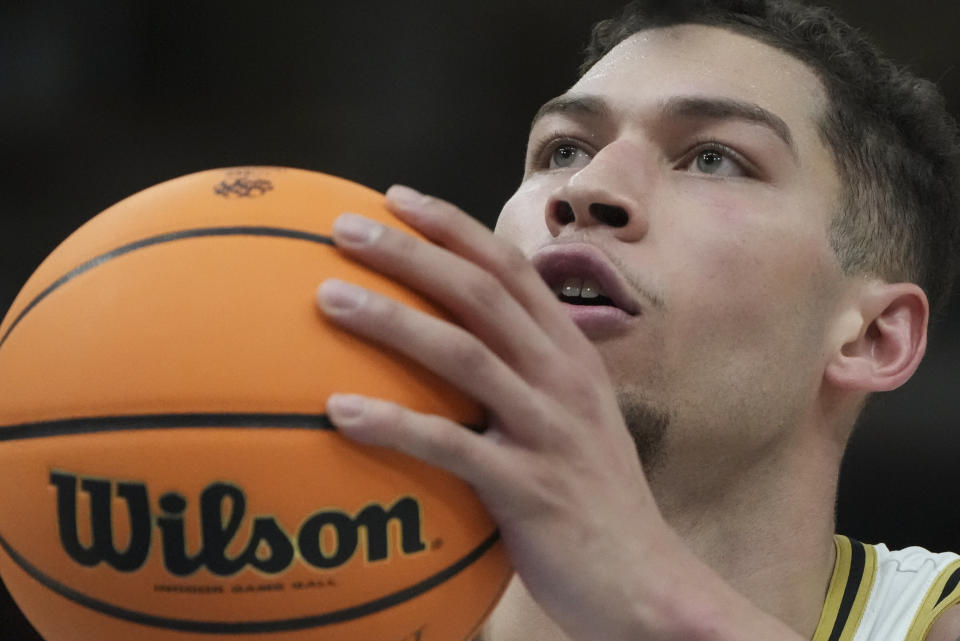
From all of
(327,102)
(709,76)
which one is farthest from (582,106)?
(327,102)

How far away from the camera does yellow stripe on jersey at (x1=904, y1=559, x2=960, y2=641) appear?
8.28ft

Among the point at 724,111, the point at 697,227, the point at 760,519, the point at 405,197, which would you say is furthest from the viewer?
the point at 760,519

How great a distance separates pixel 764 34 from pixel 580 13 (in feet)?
8.05

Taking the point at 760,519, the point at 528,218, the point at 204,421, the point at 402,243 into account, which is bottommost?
the point at 760,519

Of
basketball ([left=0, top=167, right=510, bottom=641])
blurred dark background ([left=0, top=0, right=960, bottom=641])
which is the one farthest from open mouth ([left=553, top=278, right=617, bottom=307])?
blurred dark background ([left=0, top=0, right=960, bottom=641])

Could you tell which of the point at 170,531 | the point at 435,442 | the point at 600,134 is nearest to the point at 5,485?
the point at 170,531

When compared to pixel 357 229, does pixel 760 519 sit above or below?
below

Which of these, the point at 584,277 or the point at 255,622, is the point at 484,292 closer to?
the point at 255,622

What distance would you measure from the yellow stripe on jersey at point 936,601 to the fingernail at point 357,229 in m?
1.77

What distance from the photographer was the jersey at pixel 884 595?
2545 mm

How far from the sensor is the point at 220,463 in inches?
53.7

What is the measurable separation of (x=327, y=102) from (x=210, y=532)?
390 cm

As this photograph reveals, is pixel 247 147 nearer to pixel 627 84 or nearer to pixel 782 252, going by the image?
pixel 627 84

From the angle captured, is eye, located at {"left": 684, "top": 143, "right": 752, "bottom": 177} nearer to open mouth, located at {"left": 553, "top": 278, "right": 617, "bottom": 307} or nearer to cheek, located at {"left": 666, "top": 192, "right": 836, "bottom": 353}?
cheek, located at {"left": 666, "top": 192, "right": 836, "bottom": 353}
